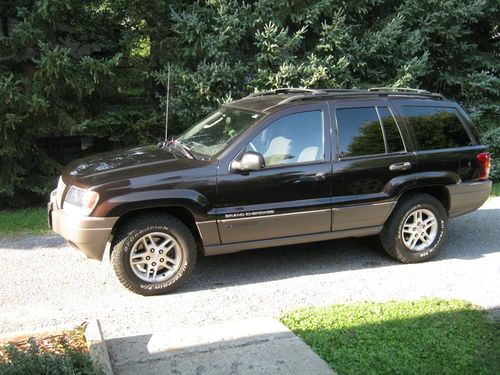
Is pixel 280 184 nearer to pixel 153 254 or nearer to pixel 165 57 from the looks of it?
pixel 153 254

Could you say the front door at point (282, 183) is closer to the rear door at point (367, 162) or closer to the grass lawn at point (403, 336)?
the rear door at point (367, 162)

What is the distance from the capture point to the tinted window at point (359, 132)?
17.9 ft

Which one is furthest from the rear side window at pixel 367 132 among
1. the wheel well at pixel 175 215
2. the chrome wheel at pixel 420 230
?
the wheel well at pixel 175 215

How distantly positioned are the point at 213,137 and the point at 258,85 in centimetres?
363

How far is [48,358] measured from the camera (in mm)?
3020

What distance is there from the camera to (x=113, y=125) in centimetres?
884

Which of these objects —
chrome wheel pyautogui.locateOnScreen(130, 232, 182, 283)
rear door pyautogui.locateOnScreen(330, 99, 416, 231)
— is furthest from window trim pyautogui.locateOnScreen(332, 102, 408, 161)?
chrome wheel pyautogui.locateOnScreen(130, 232, 182, 283)

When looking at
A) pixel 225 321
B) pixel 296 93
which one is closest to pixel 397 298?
pixel 225 321

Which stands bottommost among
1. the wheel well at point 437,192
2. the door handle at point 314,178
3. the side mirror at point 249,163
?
the wheel well at point 437,192

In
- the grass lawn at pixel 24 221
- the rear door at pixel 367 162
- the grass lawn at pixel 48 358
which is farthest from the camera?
the grass lawn at pixel 24 221

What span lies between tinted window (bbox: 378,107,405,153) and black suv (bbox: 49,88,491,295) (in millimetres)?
12

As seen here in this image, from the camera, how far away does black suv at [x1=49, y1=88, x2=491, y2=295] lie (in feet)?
15.7

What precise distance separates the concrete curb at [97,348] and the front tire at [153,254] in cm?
92

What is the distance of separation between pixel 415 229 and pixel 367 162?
104cm
